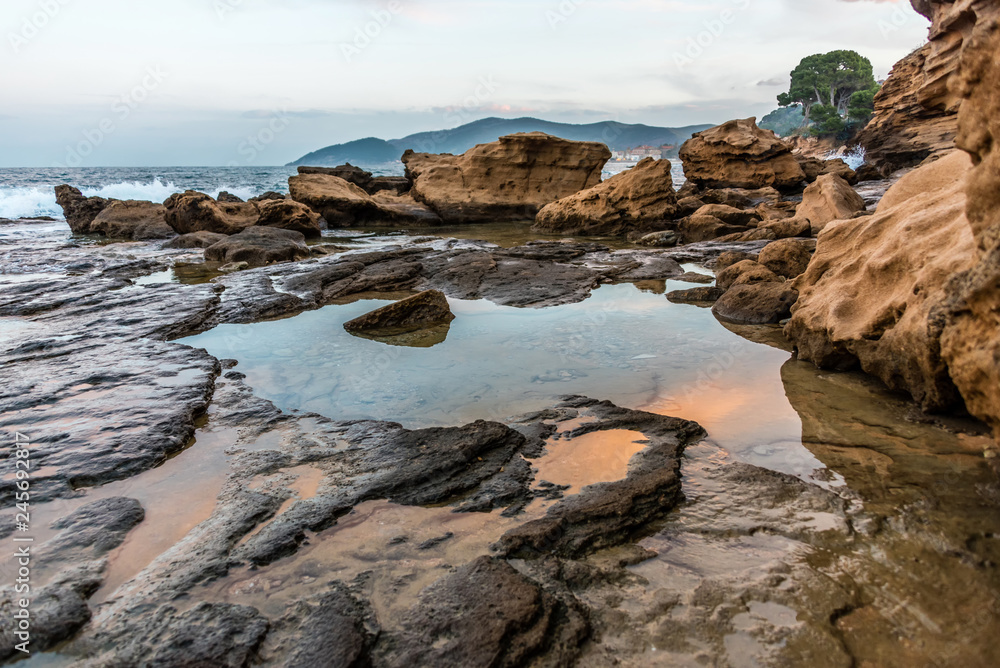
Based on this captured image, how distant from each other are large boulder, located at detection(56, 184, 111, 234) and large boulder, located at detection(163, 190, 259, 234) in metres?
Answer: 4.47

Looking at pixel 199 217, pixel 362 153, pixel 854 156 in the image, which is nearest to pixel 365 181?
pixel 199 217

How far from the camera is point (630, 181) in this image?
687 inches

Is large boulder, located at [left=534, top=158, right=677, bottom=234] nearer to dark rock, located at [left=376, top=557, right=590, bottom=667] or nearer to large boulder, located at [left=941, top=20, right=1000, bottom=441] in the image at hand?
large boulder, located at [left=941, top=20, right=1000, bottom=441]

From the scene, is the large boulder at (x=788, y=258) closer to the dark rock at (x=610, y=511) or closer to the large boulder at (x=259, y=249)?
the dark rock at (x=610, y=511)

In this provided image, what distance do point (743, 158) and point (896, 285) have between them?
23866 millimetres

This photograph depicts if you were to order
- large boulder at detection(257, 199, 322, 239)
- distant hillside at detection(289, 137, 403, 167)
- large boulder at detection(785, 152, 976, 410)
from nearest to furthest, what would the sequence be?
large boulder at detection(785, 152, 976, 410)
large boulder at detection(257, 199, 322, 239)
distant hillside at detection(289, 137, 403, 167)

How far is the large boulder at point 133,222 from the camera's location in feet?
57.0

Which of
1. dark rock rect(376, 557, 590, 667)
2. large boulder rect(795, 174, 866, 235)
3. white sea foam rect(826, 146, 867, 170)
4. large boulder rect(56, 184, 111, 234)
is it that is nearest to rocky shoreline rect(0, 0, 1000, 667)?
dark rock rect(376, 557, 590, 667)

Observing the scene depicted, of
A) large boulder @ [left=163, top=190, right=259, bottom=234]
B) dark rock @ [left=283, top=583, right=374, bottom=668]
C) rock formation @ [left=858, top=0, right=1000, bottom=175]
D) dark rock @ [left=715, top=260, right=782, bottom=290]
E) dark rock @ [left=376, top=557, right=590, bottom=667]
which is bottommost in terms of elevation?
large boulder @ [left=163, top=190, right=259, bottom=234]

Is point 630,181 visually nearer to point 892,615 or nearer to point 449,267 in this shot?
point 449,267

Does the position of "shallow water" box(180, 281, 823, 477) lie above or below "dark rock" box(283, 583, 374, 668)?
below

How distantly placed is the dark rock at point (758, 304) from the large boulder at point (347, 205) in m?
16.2

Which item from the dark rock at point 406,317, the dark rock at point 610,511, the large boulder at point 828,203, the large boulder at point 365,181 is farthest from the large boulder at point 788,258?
the large boulder at point 365,181

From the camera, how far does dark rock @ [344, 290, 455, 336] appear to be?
679cm
